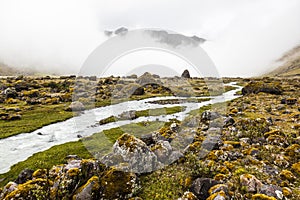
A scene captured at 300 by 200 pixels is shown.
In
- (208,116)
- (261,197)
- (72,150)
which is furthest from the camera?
(208,116)

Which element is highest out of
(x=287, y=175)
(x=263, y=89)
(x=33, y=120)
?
(x=263, y=89)

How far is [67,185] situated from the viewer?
47.9 ft

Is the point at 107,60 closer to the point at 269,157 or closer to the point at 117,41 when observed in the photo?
the point at 117,41

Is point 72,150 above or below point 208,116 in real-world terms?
below

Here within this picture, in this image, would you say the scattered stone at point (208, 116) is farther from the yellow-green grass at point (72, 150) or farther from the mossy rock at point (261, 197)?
the mossy rock at point (261, 197)

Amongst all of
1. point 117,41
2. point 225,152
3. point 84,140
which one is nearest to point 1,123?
point 84,140

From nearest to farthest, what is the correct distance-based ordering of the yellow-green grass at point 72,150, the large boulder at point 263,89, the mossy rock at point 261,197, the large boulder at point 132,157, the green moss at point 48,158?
the mossy rock at point 261,197 < the large boulder at point 132,157 < the green moss at point 48,158 < the yellow-green grass at point 72,150 < the large boulder at point 263,89

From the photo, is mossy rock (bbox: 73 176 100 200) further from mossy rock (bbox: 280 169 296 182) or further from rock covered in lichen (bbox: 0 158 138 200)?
mossy rock (bbox: 280 169 296 182)

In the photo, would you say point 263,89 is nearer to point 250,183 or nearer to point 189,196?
point 250,183

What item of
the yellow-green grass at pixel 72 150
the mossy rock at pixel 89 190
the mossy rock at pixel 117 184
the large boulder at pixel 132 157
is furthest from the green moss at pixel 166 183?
the yellow-green grass at pixel 72 150

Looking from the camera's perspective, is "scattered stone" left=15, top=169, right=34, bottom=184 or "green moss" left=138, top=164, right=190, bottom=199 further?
"scattered stone" left=15, top=169, right=34, bottom=184

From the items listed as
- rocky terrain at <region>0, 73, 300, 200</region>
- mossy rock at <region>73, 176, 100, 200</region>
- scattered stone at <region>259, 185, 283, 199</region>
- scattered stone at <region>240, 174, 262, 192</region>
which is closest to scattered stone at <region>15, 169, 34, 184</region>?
rocky terrain at <region>0, 73, 300, 200</region>

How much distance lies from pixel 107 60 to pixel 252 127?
24804mm

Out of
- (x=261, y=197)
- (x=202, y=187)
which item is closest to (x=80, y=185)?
(x=202, y=187)
